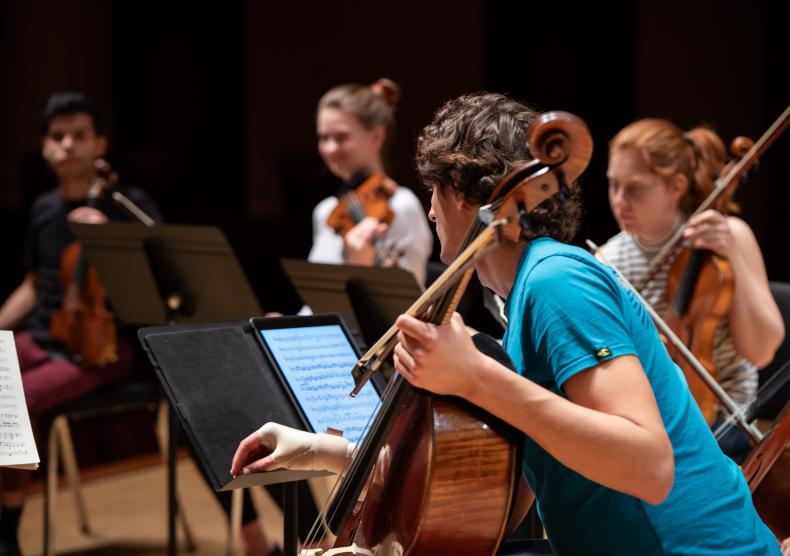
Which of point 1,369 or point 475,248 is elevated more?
point 475,248

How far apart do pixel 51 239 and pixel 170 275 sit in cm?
87

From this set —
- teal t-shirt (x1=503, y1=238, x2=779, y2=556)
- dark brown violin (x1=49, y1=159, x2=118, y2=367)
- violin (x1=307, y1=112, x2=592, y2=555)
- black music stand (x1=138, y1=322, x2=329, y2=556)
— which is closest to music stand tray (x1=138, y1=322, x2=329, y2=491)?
black music stand (x1=138, y1=322, x2=329, y2=556)

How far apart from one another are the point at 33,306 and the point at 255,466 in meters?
2.03

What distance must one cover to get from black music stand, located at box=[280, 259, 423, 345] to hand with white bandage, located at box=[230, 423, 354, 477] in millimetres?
603

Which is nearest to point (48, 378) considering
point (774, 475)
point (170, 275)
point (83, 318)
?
point (83, 318)

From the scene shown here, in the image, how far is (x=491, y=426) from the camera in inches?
A: 42.3

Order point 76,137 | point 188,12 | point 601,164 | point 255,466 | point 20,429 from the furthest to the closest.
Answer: point 188,12, point 601,164, point 76,137, point 20,429, point 255,466

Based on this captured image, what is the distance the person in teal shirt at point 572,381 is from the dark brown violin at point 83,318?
1.85m

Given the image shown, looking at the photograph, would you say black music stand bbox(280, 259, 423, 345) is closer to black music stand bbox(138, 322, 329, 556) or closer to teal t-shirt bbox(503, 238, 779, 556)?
black music stand bbox(138, 322, 329, 556)

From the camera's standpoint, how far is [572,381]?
3.42ft

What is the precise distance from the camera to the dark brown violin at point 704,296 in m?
2.24

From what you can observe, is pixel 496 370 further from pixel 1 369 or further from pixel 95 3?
pixel 95 3

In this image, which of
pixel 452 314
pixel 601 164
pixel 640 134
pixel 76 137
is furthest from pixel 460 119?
pixel 601 164

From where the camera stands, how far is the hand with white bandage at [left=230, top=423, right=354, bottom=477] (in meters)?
1.32
